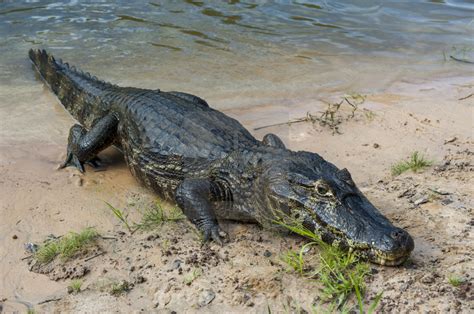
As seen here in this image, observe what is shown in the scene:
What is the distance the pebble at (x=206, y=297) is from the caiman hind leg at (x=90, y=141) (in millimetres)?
2336

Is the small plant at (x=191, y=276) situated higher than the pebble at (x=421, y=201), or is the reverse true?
the pebble at (x=421, y=201)

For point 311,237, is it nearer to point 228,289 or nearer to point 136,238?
point 228,289

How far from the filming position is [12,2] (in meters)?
10.1

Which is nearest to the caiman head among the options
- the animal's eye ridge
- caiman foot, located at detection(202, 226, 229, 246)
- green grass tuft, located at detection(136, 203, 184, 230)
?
the animal's eye ridge

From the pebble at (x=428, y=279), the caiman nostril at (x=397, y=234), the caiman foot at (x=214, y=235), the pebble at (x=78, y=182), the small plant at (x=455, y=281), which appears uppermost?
the caiman nostril at (x=397, y=234)

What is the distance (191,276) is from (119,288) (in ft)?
1.40

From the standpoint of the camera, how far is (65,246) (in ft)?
11.8

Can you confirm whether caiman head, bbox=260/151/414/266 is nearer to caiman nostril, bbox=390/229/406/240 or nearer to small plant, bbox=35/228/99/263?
caiman nostril, bbox=390/229/406/240

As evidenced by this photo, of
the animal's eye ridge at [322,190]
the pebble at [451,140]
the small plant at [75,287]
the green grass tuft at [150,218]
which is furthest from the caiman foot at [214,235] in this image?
the pebble at [451,140]

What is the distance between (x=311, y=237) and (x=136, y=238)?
122 centimetres

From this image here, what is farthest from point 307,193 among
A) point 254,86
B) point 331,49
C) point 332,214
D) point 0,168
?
point 331,49

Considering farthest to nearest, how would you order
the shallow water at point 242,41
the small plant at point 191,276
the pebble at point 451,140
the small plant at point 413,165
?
1. the shallow water at point 242,41
2. the pebble at point 451,140
3. the small plant at point 413,165
4. the small plant at point 191,276

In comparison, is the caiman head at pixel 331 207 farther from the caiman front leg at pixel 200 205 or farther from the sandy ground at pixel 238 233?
the caiman front leg at pixel 200 205

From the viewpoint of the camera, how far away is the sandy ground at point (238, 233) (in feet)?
9.86
